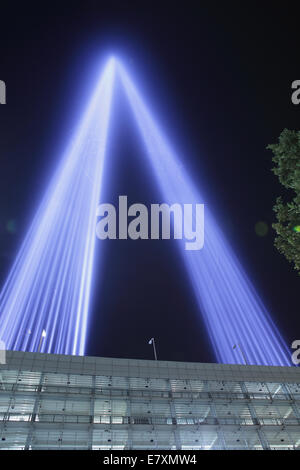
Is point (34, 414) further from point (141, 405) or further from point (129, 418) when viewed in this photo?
point (141, 405)

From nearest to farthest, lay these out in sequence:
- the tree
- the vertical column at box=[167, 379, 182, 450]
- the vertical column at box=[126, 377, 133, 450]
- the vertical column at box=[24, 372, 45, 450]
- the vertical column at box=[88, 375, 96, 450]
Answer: the tree, the vertical column at box=[24, 372, 45, 450], the vertical column at box=[88, 375, 96, 450], the vertical column at box=[126, 377, 133, 450], the vertical column at box=[167, 379, 182, 450]

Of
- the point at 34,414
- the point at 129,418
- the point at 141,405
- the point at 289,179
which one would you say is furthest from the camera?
the point at 141,405

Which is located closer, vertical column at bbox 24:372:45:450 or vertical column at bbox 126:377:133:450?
vertical column at bbox 24:372:45:450

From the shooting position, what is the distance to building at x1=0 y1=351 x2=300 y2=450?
70.6 feet

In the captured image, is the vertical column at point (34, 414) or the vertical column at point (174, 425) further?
the vertical column at point (174, 425)

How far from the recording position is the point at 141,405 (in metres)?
24.2

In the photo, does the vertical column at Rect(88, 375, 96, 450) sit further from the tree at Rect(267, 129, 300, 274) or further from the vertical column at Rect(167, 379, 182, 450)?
the tree at Rect(267, 129, 300, 274)

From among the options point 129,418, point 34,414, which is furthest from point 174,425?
point 34,414

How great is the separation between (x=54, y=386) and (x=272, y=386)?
18046mm

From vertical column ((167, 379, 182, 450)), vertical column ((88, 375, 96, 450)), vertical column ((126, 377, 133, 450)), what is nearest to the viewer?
vertical column ((88, 375, 96, 450))

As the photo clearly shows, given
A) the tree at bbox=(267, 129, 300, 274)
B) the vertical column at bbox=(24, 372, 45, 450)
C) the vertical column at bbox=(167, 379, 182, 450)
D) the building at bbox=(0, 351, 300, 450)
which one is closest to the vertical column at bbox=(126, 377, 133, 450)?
the building at bbox=(0, 351, 300, 450)

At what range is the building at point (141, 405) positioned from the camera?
2153 cm

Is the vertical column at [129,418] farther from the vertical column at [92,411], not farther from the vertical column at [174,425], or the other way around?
the vertical column at [174,425]

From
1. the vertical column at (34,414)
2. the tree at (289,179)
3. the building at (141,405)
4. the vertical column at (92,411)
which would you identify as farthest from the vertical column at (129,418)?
the tree at (289,179)
